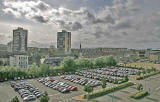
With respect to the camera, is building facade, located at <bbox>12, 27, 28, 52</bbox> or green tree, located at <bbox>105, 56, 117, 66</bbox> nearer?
green tree, located at <bbox>105, 56, 117, 66</bbox>

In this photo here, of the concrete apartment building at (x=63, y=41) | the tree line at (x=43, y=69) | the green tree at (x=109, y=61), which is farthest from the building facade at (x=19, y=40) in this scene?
the green tree at (x=109, y=61)

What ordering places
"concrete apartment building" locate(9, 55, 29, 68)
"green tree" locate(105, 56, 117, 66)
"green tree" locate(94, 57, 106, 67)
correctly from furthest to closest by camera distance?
"green tree" locate(105, 56, 117, 66) → "green tree" locate(94, 57, 106, 67) → "concrete apartment building" locate(9, 55, 29, 68)

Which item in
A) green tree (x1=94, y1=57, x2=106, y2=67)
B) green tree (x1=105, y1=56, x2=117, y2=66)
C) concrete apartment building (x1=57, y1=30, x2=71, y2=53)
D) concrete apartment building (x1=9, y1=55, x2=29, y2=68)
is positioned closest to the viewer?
concrete apartment building (x1=9, y1=55, x2=29, y2=68)

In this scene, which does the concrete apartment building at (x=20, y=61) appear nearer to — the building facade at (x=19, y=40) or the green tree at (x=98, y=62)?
the green tree at (x=98, y=62)

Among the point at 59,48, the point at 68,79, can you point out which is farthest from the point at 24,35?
the point at 68,79

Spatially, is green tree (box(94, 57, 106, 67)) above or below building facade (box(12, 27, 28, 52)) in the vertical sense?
below

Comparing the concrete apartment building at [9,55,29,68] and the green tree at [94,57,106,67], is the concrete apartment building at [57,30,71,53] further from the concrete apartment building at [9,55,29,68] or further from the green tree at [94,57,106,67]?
the concrete apartment building at [9,55,29,68]

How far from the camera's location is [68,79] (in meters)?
28.6

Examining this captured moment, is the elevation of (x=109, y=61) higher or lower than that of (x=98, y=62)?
higher

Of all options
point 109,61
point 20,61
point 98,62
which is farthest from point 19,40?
point 109,61

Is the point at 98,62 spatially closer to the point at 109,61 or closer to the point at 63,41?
the point at 109,61

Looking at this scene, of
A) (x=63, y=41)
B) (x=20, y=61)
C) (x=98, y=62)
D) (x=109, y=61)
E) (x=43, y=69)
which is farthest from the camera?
(x=63, y=41)

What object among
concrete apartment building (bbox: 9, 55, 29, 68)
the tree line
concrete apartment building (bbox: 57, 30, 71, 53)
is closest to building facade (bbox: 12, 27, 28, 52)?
concrete apartment building (bbox: 57, 30, 71, 53)

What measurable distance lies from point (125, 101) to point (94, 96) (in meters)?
3.87
